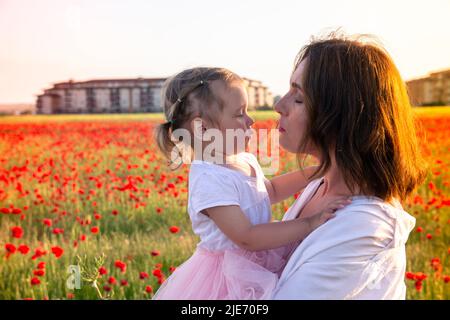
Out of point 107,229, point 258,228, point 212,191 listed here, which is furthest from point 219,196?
point 107,229

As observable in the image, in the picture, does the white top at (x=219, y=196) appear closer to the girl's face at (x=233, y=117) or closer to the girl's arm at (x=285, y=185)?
the girl's face at (x=233, y=117)

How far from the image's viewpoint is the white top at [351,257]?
5.17ft

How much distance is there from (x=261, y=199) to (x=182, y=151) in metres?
0.46

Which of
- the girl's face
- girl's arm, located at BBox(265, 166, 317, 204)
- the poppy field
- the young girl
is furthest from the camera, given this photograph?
the poppy field

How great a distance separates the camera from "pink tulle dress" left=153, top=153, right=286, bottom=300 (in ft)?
6.09

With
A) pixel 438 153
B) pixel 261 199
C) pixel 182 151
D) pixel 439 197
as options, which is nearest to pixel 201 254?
pixel 261 199

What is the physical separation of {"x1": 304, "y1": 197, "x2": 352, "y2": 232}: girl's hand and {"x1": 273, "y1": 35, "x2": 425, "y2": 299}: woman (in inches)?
0.9

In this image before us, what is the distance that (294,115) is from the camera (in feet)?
5.82

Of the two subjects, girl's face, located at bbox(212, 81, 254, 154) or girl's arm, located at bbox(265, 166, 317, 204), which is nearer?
girl's face, located at bbox(212, 81, 254, 154)

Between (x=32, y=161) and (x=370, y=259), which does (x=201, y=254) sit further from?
(x=32, y=161)

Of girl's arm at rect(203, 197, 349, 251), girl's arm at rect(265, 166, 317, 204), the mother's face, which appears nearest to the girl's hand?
girl's arm at rect(203, 197, 349, 251)

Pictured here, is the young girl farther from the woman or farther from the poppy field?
the poppy field

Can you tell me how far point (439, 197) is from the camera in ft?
19.3

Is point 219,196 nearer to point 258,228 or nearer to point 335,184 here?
point 258,228
